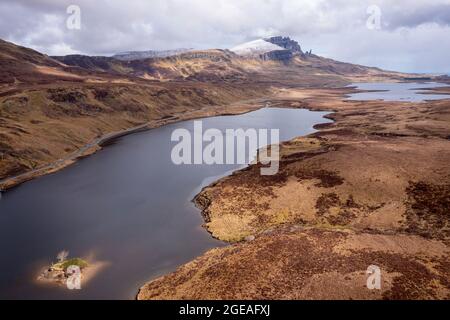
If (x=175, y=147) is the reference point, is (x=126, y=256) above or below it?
below

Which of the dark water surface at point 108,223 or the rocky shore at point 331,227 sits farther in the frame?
the dark water surface at point 108,223

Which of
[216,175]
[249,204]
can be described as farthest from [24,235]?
[216,175]

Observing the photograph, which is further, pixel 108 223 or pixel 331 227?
pixel 108 223

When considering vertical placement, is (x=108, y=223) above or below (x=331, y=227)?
below

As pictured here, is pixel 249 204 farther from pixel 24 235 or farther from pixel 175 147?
pixel 175 147

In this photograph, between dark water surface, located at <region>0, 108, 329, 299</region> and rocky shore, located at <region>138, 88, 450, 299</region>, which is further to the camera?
dark water surface, located at <region>0, 108, 329, 299</region>
